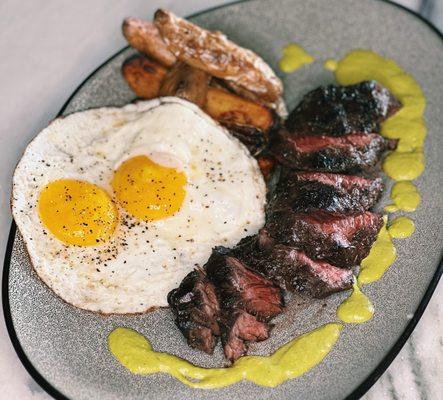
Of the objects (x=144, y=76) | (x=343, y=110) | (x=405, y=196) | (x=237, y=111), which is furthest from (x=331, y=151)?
(x=144, y=76)

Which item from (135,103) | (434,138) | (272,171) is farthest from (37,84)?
(434,138)

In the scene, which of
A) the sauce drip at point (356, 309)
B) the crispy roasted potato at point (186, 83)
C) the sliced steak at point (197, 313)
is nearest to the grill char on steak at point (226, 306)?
the sliced steak at point (197, 313)

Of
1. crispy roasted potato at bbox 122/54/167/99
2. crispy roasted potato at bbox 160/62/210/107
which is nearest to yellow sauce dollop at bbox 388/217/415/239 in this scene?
crispy roasted potato at bbox 160/62/210/107

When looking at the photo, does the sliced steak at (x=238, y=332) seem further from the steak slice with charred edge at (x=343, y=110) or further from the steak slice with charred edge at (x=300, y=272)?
the steak slice with charred edge at (x=343, y=110)

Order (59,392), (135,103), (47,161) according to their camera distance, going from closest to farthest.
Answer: (59,392)
(47,161)
(135,103)

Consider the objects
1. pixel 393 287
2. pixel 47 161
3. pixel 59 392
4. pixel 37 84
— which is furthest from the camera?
Result: pixel 37 84

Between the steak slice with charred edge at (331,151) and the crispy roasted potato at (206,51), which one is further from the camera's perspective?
the crispy roasted potato at (206,51)

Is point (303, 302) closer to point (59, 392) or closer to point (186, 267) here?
point (186, 267)
